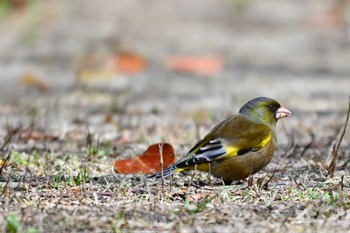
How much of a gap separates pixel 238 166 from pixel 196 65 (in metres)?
6.21

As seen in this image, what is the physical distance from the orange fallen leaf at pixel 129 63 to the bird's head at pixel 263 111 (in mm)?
5277

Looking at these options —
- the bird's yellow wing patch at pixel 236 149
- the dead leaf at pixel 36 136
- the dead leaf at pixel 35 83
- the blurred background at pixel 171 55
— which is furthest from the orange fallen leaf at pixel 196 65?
the bird's yellow wing patch at pixel 236 149

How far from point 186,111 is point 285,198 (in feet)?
13.5

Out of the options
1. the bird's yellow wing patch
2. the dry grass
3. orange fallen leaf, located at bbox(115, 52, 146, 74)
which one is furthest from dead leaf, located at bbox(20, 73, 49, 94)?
the bird's yellow wing patch

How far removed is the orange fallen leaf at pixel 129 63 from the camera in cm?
1140

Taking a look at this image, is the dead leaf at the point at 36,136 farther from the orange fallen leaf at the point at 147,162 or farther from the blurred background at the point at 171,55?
the orange fallen leaf at the point at 147,162

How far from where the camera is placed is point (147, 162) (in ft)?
19.6

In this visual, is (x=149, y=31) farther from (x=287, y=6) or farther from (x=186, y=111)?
(x=186, y=111)

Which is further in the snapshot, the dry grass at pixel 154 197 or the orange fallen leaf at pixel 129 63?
the orange fallen leaf at pixel 129 63

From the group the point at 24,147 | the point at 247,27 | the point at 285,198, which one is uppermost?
the point at 247,27

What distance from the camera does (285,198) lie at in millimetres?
4938

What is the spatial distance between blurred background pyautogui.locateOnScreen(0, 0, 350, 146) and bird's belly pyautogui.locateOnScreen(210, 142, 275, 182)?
A: 260 centimetres

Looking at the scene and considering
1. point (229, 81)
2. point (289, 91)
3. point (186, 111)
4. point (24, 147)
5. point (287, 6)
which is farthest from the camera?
point (287, 6)

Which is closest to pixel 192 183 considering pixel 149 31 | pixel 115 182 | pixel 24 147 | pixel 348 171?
pixel 115 182
